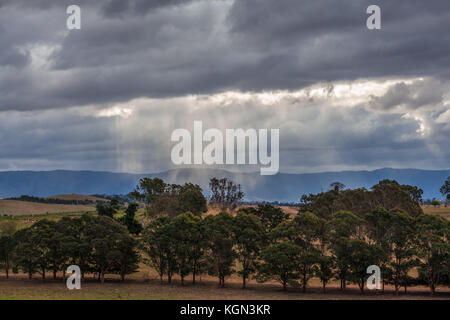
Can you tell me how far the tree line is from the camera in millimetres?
63031

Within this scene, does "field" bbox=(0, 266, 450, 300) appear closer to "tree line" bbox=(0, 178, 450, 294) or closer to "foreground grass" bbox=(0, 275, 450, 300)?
"foreground grass" bbox=(0, 275, 450, 300)

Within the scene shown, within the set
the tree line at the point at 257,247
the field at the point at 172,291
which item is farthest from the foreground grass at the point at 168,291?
the tree line at the point at 257,247

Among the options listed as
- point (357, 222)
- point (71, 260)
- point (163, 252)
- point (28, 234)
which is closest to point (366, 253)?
point (357, 222)

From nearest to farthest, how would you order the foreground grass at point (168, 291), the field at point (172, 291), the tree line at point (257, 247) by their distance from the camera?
the foreground grass at point (168, 291) < the field at point (172, 291) < the tree line at point (257, 247)

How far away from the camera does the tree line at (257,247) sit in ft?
207

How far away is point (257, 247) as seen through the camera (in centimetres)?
6925

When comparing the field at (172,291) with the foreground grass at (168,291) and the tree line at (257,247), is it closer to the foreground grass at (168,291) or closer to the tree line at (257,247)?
the foreground grass at (168,291)

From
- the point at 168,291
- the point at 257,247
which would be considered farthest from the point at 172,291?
the point at 257,247

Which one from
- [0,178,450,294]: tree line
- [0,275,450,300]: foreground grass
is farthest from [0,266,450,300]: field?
[0,178,450,294]: tree line

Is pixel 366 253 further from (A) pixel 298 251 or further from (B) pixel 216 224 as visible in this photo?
(B) pixel 216 224

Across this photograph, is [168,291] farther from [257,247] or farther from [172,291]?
[257,247]

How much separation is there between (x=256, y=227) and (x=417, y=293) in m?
22.6

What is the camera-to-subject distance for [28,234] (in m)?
73.5
